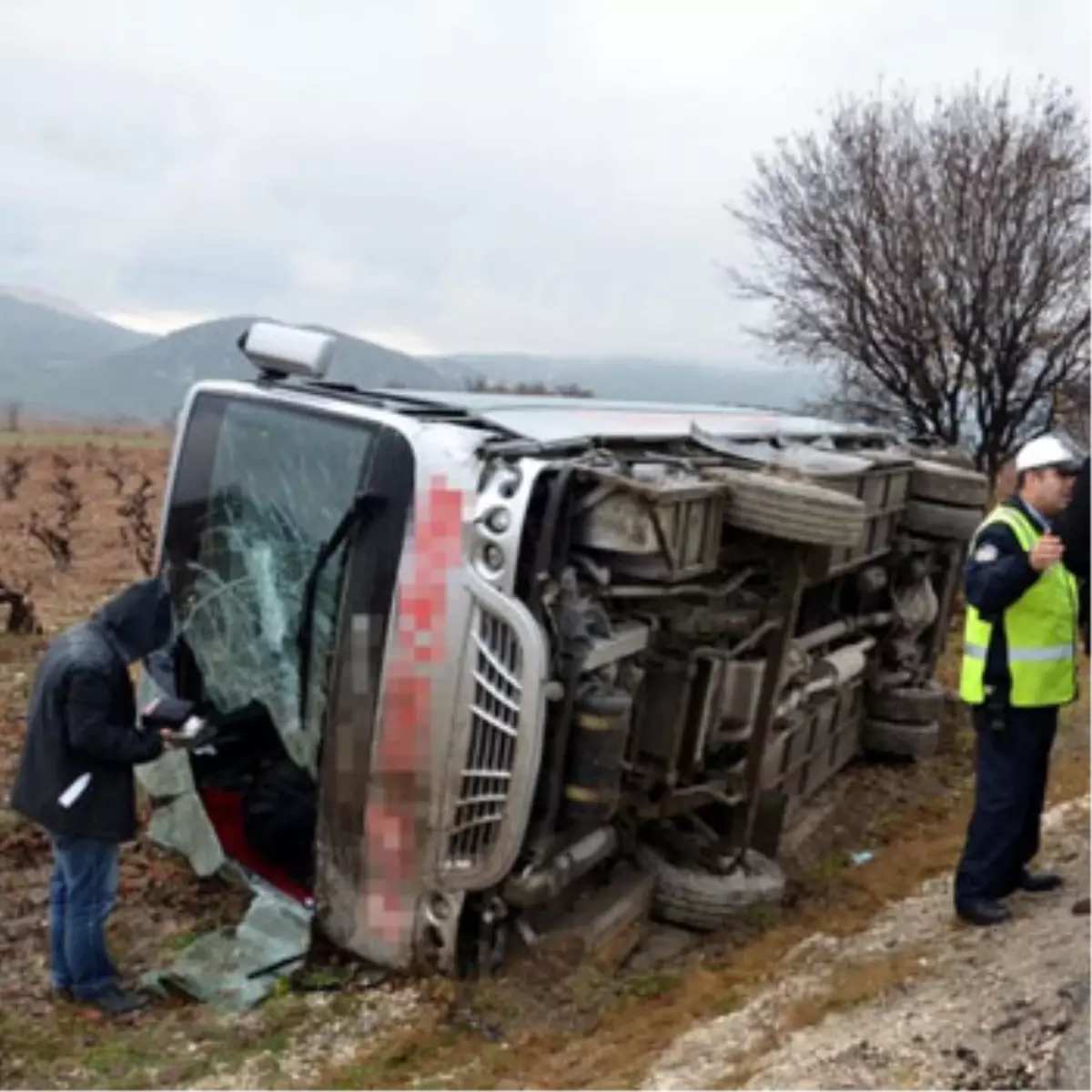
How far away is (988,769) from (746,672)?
3.13ft

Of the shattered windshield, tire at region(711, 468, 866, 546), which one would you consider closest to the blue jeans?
the shattered windshield

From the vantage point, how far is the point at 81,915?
171 inches

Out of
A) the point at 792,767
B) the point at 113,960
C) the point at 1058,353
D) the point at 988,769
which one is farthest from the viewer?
the point at 1058,353

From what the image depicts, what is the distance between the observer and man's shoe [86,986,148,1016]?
4.30 m

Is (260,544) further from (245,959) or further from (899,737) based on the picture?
(899,737)

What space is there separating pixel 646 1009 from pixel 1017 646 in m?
1.67

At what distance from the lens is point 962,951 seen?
13.8ft

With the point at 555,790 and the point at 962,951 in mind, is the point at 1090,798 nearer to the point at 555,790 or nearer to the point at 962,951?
the point at 962,951

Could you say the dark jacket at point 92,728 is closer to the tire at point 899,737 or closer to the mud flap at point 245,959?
the mud flap at point 245,959

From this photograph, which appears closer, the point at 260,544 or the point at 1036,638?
the point at 1036,638

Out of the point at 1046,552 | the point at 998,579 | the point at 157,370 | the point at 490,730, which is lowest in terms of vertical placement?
the point at 157,370

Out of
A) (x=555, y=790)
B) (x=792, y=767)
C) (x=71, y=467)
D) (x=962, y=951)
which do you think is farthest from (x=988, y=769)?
(x=71, y=467)

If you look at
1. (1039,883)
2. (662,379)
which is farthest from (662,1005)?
(662,379)

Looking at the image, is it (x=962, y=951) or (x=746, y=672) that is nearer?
(x=962, y=951)
